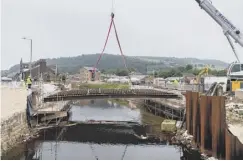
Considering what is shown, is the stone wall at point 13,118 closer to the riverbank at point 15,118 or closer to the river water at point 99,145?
the riverbank at point 15,118

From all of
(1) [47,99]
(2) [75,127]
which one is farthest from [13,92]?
(2) [75,127]

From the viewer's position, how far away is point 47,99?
37.0 m

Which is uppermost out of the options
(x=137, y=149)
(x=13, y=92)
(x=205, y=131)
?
(x=13, y=92)

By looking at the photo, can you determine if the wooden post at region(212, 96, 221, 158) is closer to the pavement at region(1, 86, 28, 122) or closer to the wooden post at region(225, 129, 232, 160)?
the wooden post at region(225, 129, 232, 160)

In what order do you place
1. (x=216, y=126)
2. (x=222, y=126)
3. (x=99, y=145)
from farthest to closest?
Result: (x=99, y=145) < (x=216, y=126) < (x=222, y=126)

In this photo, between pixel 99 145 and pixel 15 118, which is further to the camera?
pixel 99 145

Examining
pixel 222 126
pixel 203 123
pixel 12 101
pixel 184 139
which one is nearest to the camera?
pixel 222 126

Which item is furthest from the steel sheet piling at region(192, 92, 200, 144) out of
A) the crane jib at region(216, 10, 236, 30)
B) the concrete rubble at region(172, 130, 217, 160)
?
the crane jib at region(216, 10, 236, 30)

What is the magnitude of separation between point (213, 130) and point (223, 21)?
14955 millimetres

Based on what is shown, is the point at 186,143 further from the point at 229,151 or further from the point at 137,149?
the point at 229,151

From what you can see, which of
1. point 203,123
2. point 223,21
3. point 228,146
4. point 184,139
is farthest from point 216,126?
point 223,21

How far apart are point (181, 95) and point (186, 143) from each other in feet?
50.5

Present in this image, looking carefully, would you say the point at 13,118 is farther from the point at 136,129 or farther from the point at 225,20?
the point at 225,20

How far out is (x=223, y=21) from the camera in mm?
32031
